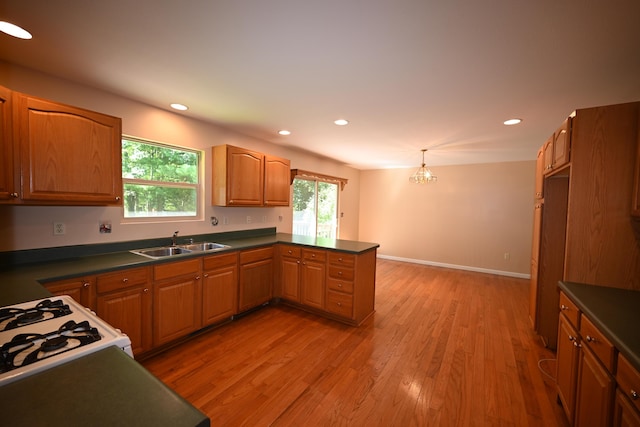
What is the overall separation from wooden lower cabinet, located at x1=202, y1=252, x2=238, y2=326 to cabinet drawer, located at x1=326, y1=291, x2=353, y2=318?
109cm

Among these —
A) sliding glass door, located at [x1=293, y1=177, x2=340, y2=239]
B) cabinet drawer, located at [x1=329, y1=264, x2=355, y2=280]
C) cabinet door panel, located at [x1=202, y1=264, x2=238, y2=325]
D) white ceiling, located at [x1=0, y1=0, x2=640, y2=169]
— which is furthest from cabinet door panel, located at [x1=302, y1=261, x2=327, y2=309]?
white ceiling, located at [x1=0, y1=0, x2=640, y2=169]

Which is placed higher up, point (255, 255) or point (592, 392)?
point (255, 255)

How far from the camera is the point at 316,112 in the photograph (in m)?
2.73

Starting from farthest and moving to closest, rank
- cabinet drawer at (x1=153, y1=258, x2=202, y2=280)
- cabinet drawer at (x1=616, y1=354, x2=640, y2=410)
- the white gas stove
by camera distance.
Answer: cabinet drawer at (x1=153, y1=258, x2=202, y2=280) < cabinet drawer at (x1=616, y1=354, x2=640, y2=410) < the white gas stove

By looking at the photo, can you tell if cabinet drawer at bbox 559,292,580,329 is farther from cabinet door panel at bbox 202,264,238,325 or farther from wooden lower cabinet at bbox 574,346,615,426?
cabinet door panel at bbox 202,264,238,325

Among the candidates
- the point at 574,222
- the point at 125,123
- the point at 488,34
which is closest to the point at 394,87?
the point at 488,34

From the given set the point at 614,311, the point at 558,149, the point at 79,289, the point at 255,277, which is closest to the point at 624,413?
the point at 614,311

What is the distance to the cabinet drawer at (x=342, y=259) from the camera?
2.96 meters

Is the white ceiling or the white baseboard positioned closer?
the white ceiling

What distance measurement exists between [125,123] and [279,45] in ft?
6.19

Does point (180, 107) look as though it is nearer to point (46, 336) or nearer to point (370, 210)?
point (46, 336)

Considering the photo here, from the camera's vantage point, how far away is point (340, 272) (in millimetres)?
3039

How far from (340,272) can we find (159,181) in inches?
89.5

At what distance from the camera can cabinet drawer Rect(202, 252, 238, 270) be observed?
8.75 feet
